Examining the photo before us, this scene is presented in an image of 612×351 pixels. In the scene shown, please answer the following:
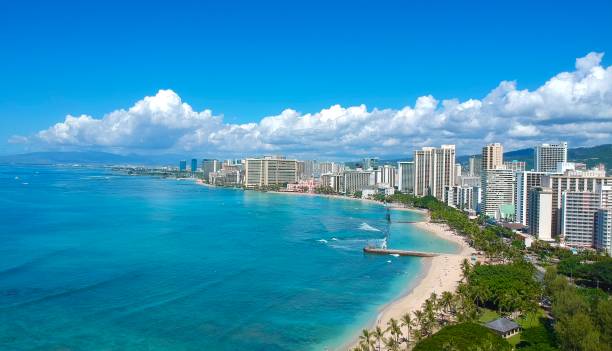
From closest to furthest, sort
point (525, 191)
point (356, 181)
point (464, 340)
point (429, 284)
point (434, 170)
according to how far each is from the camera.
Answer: point (464, 340), point (429, 284), point (525, 191), point (434, 170), point (356, 181)

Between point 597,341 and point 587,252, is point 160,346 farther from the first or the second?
point 587,252

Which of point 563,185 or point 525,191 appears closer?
point 563,185

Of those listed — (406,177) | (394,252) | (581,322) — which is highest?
(406,177)

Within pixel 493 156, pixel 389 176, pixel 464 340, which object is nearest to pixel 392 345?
pixel 464 340

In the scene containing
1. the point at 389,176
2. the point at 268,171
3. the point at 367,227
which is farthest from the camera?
the point at 268,171

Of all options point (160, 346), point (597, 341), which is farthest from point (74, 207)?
point (597, 341)

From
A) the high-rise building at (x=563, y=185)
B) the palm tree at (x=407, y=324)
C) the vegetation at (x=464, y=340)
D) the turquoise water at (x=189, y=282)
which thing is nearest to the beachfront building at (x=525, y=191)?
the high-rise building at (x=563, y=185)

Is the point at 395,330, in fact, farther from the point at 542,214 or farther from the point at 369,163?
the point at 369,163

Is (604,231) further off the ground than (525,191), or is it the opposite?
(525,191)
